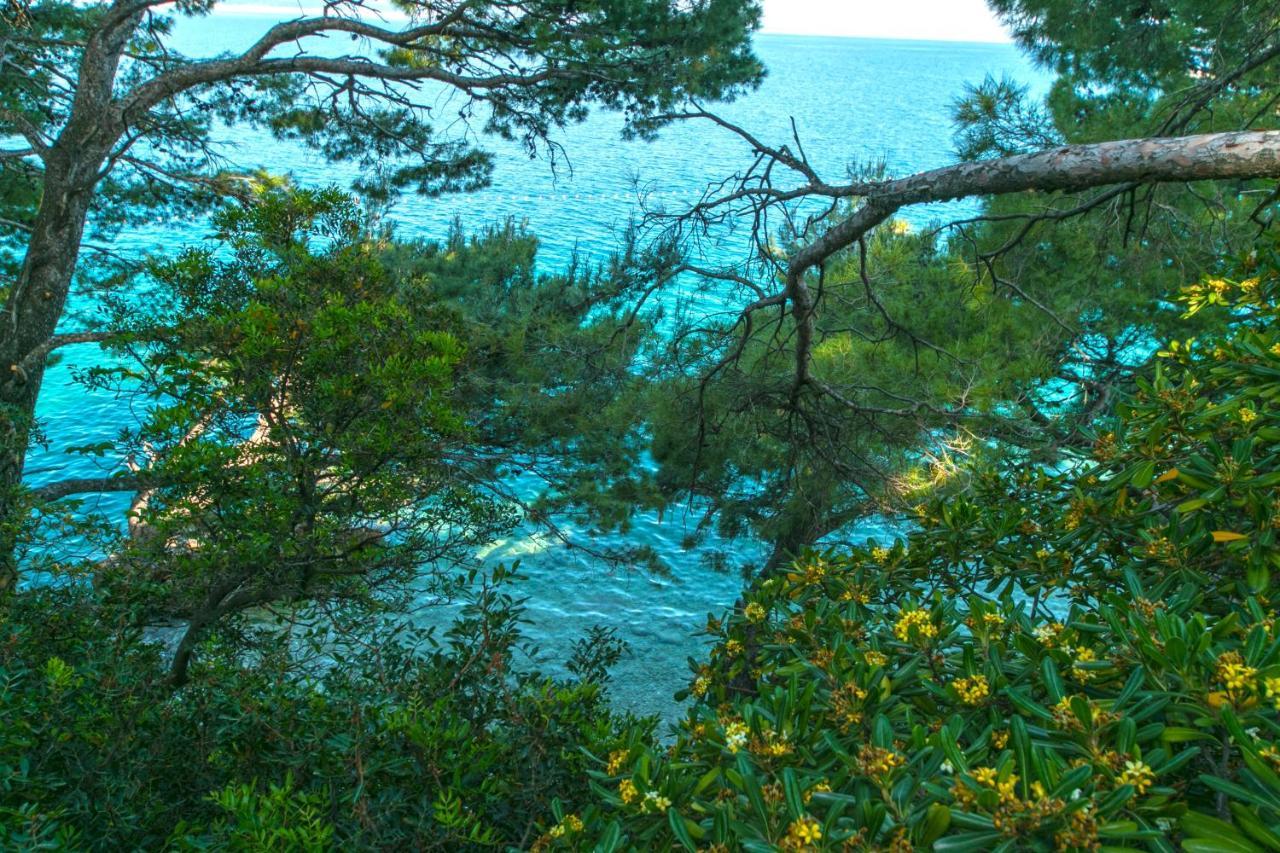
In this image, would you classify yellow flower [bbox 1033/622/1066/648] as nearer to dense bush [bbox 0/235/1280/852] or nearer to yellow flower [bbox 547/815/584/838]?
dense bush [bbox 0/235/1280/852]

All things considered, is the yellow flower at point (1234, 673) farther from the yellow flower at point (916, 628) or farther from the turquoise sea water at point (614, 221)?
the turquoise sea water at point (614, 221)

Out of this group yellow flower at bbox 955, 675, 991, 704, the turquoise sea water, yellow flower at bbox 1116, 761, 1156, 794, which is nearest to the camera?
yellow flower at bbox 1116, 761, 1156, 794

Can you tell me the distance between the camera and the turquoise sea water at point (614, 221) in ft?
30.0

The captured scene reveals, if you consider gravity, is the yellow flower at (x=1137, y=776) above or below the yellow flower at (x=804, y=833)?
above

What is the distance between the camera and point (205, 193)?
8.95m

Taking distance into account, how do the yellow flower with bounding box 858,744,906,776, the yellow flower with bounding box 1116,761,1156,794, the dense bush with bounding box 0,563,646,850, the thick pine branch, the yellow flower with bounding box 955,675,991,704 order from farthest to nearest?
the thick pine branch
the dense bush with bounding box 0,563,646,850
the yellow flower with bounding box 955,675,991,704
the yellow flower with bounding box 858,744,906,776
the yellow flower with bounding box 1116,761,1156,794

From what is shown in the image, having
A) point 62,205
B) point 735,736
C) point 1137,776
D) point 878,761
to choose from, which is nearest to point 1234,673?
point 1137,776

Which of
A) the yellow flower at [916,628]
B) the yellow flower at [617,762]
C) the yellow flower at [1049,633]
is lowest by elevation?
the yellow flower at [617,762]

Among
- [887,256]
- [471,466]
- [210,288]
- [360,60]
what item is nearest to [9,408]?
[210,288]

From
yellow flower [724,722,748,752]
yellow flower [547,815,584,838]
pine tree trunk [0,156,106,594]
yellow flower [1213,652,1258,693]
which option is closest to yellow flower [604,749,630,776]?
yellow flower [547,815,584,838]

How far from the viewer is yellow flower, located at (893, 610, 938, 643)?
1.75m

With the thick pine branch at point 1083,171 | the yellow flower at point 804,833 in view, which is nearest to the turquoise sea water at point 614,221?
the thick pine branch at point 1083,171

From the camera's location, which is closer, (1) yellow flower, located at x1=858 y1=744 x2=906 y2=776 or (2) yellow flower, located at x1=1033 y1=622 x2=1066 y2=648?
(1) yellow flower, located at x1=858 y1=744 x2=906 y2=776

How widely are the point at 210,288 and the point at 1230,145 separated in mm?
4050
